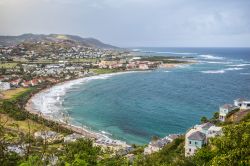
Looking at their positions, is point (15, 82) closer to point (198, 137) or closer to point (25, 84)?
point (25, 84)

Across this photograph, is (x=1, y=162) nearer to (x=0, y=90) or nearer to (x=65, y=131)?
(x=65, y=131)

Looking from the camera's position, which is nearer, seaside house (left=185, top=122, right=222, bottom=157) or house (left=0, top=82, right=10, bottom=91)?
seaside house (left=185, top=122, right=222, bottom=157)

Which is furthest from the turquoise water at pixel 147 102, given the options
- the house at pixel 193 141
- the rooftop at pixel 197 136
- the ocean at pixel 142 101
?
the rooftop at pixel 197 136

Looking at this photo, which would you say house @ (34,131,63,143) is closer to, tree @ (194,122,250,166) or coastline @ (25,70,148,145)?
coastline @ (25,70,148,145)

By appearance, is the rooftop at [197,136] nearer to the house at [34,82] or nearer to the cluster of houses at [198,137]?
the cluster of houses at [198,137]

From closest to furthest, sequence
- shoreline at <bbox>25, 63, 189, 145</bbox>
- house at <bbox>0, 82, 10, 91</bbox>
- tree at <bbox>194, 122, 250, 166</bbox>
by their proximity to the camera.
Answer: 1. tree at <bbox>194, 122, 250, 166</bbox>
2. shoreline at <bbox>25, 63, 189, 145</bbox>
3. house at <bbox>0, 82, 10, 91</bbox>

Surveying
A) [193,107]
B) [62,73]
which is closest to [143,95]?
[193,107]

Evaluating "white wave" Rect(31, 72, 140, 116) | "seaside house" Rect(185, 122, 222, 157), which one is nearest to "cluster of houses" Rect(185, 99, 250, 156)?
"seaside house" Rect(185, 122, 222, 157)
